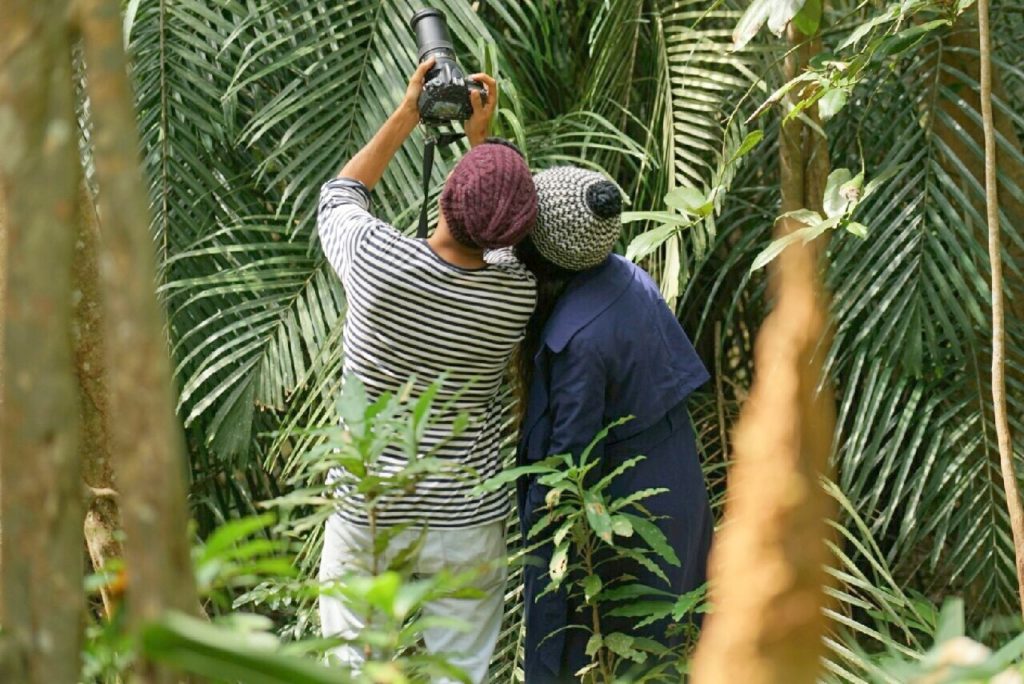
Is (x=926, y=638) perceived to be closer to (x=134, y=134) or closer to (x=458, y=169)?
(x=458, y=169)

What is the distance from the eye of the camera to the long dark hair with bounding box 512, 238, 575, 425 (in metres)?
2.20

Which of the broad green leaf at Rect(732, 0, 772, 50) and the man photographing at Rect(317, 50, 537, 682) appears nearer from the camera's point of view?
the man photographing at Rect(317, 50, 537, 682)

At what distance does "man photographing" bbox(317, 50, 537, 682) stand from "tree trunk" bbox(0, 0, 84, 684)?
108 centimetres

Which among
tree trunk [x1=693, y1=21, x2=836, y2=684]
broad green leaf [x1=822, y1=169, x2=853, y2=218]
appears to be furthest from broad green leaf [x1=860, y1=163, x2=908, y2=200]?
tree trunk [x1=693, y1=21, x2=836, y2=684]

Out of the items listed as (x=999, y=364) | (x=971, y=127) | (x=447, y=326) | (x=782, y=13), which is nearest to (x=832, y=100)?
(x=782, y=13)

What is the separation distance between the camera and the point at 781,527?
0.76 m

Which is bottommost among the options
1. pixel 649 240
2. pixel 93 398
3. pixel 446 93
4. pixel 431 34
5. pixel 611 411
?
pixel 611 411

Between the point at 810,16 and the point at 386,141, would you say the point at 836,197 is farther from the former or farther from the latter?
the point at 386,141

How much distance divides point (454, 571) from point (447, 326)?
0.41m

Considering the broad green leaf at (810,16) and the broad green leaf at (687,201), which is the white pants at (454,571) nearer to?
the broad green leaf at (687,201)

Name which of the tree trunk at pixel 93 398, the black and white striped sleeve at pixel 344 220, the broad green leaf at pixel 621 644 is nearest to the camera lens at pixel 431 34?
the black and white striped sleeve at pixel 344 220

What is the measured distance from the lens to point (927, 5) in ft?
7.07

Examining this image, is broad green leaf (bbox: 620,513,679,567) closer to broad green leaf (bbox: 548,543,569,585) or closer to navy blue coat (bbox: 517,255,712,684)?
broad green leaf (bbox: 548,543,569,585)

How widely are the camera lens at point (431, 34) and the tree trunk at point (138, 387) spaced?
1.55m
